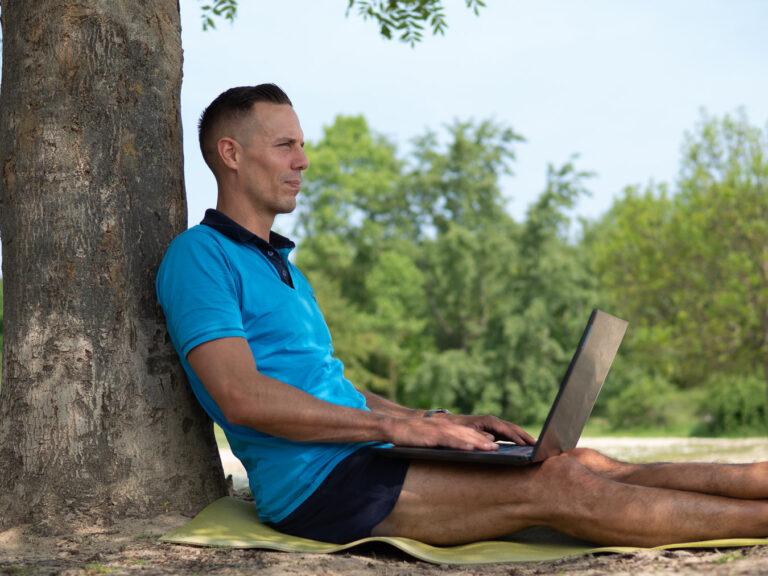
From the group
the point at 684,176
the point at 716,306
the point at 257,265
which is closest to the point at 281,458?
the point at 257,265

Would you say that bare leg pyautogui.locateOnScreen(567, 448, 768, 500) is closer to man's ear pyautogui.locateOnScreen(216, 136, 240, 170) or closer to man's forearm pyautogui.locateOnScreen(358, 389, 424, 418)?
man's forearm pyautogui.locateOnScreen(358, 389, 424, 418)

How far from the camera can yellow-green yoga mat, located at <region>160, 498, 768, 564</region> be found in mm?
3109

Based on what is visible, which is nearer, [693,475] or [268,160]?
[693,475]

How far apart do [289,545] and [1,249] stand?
1977 millimetres

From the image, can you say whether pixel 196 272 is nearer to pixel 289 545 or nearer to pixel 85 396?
pixel 85 396

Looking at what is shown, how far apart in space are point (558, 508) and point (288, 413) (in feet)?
3.59

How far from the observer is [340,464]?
3.21 m

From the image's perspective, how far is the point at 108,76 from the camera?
3.80 meters

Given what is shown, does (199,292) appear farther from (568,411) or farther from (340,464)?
(568,411)

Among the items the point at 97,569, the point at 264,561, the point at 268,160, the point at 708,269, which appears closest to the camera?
the point at 97,569

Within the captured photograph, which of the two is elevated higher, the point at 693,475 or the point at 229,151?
the point at 229,151

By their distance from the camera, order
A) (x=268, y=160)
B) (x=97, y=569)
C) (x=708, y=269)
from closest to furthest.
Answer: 1. (x=97, y=569)
2. (x=268, y=160)
3. (x=708, y=269)

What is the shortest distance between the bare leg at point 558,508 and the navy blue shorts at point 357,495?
5 cm

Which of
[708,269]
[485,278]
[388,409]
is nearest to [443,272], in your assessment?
[485,278]
